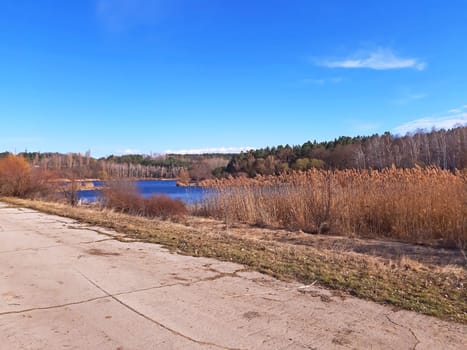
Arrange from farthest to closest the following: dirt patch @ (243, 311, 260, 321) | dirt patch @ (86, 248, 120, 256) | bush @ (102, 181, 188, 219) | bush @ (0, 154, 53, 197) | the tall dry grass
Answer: bush @ (0, 154, 53, 197), bush @ (102, 181, 188, 219), the tall dry grass, dirt patch @ (86, 248, 120, 256), dirt patch @ (243, 311, 260, 321)

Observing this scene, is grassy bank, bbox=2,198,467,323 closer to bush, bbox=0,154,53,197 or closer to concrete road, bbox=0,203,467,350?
concrete road, bbox=0,203,467,350

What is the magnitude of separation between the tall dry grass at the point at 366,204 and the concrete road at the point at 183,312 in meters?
6.11

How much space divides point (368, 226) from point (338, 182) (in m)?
1.82

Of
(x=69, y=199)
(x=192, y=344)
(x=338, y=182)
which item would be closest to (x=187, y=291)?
(x=192, y=344)

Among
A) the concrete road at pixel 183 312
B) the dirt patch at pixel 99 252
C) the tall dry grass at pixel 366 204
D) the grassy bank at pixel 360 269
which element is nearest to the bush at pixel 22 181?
the tall dry grass at pixel 366 204

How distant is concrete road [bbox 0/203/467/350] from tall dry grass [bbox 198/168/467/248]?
611cm

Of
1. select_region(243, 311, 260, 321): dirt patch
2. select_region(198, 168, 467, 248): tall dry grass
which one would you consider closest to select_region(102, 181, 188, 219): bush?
select_region(198, 168, 467, 248): tall dry grass

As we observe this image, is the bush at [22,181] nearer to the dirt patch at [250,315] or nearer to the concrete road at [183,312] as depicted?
the concrete road at [183,312]

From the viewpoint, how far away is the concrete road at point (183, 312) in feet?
10.8

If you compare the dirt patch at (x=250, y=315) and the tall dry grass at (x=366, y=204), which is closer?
the dirt patch at (x=250, y=315)

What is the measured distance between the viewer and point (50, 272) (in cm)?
557

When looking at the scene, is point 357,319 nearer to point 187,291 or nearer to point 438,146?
point 187,291

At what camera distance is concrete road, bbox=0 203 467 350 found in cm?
329

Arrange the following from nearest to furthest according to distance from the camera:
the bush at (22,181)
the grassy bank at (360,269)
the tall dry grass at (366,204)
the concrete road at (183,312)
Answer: the concrete road at (183,312) < the grassy bank at (360,269) < the tall dry grass at (366,204) < the bush at (22,181)
